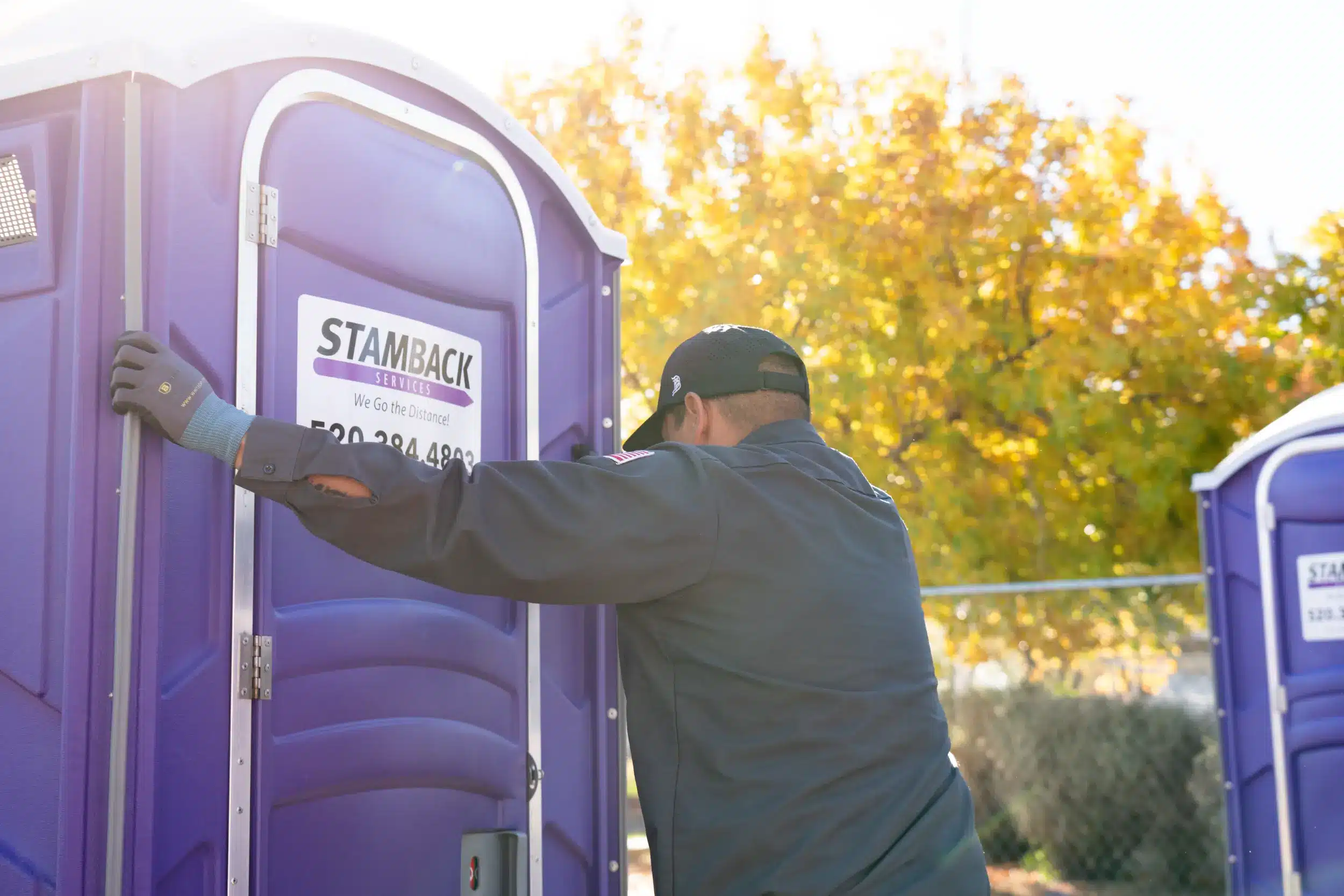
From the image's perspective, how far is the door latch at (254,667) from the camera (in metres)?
2.58

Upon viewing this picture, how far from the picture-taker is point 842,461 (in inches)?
118

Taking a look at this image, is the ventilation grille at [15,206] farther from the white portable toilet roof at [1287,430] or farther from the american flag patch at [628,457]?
the white portable toilet roof at [1287,430]

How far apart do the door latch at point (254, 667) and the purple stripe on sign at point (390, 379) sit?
570 millimetres

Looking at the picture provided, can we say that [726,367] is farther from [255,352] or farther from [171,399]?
[171,399]

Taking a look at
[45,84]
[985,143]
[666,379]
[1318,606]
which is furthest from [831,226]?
[45,84]

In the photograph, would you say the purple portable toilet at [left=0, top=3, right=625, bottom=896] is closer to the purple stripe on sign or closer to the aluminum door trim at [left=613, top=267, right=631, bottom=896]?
the purple stripe on sign

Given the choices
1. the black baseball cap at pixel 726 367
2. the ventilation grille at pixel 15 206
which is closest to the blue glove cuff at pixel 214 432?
the ventilation grille at pixel 15 206

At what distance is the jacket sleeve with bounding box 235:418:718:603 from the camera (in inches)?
96.1

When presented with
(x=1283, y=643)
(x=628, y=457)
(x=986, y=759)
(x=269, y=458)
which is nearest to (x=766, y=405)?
(x=628, y=457)

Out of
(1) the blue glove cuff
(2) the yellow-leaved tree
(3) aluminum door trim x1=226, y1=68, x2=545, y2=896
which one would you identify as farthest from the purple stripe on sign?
(2) the yellow-leaved tree

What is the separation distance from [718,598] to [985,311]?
7183 millimetres

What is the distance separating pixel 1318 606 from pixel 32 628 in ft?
18.5

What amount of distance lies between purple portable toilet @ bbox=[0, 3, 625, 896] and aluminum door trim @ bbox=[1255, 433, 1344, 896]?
430cm

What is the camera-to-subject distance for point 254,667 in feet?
8.52
